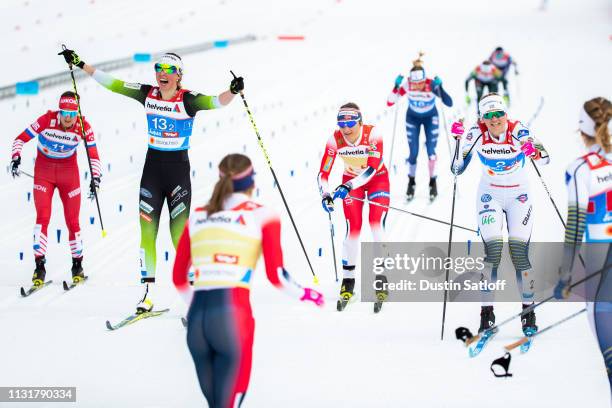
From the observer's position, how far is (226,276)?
4.29 m

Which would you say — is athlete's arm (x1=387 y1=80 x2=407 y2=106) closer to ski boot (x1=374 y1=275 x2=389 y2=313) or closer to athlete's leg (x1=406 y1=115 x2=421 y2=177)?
athlete's leg (x1=406 y1=115 x2=421 y2=177)

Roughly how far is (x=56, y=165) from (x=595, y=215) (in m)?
5.20

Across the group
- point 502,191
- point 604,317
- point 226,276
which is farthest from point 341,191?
point 226,276

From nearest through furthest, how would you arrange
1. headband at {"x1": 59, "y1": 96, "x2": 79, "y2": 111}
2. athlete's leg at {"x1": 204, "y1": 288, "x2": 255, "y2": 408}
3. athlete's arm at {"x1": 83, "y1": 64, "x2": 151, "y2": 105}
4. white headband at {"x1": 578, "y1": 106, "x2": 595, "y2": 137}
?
athlete's leg at {"x1": 204, "y1": 288, "x2": 255, "y2": 408}
white headband at {"x1": 578, "y1": 106, "x2": 595, "y2": 137}
athlete's arm at {"x1": 83, "y1": 64, "x2": 151, "y2": 105}
headband at {"x1": 59, "y1": 96, "x2": 79, "y2": 111}

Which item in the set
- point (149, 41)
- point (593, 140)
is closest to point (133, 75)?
point (149, 41)

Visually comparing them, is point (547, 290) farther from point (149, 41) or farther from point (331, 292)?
point (149, 41)

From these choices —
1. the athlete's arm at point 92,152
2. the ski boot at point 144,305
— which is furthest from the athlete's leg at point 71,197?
the ski boot at point 144,305

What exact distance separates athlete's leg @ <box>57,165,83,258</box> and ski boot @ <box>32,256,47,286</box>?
0.98ft

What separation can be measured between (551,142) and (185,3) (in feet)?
84.8

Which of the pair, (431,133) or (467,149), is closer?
(467,149)

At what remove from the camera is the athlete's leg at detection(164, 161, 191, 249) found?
7.23 m

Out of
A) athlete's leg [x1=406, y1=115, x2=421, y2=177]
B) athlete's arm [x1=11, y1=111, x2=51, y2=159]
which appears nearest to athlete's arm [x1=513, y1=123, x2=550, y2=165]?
athlete's arm [x1=11, y1=111, x2=51, y2=159]

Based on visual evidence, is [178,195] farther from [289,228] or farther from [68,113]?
[289,228]

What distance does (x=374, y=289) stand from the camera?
25.2 feet
